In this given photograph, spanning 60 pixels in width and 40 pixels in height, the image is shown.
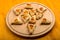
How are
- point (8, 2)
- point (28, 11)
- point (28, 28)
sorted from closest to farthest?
point (28, 28), point (28, 11), point (8, 2)

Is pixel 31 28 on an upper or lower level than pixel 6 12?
lower

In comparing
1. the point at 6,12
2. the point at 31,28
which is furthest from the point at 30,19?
the point at 6,12

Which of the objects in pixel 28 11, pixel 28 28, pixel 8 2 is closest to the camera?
pixel 28 28

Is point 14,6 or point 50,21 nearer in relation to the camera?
point 50,21

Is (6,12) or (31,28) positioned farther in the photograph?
(6,12)

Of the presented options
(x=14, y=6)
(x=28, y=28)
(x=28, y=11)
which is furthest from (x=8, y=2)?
(x=28, y=28)

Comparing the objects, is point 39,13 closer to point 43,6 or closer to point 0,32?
point 43,6

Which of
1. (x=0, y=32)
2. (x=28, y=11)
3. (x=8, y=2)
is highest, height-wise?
(x=8, y=2)

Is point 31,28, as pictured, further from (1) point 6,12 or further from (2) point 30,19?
(1) point 6,12

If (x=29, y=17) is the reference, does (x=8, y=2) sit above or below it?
above

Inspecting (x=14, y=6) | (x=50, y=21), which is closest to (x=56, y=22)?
(x=50, y=21)
